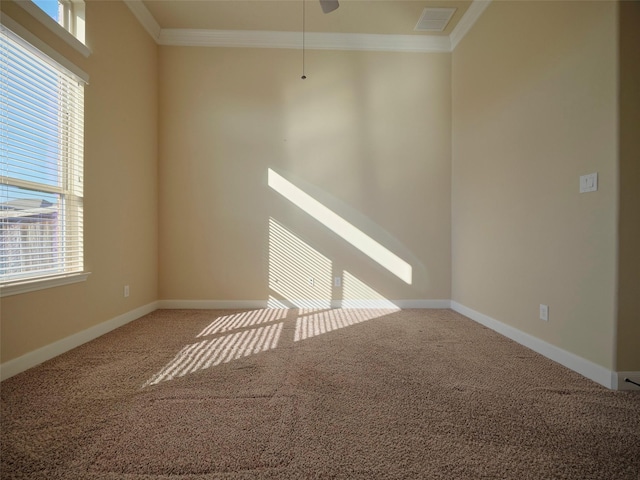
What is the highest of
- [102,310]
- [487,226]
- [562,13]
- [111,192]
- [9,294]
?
[562,13]

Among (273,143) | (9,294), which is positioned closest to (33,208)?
(9,294)

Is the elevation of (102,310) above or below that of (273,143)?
below

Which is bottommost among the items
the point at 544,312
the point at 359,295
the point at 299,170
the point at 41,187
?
the point at 359,295

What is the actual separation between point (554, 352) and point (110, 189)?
4057 millimetres

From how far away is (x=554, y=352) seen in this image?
88.8 inches

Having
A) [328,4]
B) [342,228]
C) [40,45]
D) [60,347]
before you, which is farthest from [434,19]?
[60,347]

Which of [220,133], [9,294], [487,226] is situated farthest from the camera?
[220,133]

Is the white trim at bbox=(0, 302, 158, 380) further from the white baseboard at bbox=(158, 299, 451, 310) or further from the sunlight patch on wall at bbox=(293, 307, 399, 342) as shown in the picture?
the sunlight patch on wall at bbox=(293, 307, 399, 342)

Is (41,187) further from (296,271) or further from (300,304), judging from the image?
(300,304)

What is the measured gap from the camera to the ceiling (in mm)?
3254

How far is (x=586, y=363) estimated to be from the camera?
200 cm

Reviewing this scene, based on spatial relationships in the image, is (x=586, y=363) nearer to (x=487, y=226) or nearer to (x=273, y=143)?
(x=487, y=226)

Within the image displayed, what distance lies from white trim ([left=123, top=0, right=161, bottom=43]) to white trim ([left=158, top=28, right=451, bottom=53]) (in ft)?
0.30

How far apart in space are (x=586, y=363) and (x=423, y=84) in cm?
345
